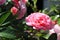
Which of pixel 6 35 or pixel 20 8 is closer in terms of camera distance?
pixel 6 35

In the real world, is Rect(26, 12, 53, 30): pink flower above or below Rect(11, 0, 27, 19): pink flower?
below

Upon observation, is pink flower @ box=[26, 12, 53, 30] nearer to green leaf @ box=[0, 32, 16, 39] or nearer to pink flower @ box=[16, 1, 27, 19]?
pink flower @ box=[16, 1, 27, 19]

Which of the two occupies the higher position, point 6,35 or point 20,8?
point 20,8

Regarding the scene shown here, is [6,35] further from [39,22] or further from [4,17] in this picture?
[39,22]

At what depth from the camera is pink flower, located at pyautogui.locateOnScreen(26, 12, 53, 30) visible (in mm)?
884

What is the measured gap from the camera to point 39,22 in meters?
0.91

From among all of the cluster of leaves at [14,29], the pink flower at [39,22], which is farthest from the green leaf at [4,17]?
the pink flower at [39,22]

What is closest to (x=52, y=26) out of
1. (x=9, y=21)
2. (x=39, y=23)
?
(x=39, y=23)

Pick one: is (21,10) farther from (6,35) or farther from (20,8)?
(6,35)

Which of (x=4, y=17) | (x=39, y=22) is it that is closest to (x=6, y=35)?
(x=4, y=17)

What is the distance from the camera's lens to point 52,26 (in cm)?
89

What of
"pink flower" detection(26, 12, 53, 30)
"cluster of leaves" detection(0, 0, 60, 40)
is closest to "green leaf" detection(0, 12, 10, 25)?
"cluster of leaves" detection(0, 0, 60, 40)

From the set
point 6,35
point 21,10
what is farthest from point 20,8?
point 6,35

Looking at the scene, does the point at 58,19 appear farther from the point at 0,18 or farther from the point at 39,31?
the point at 0,18
